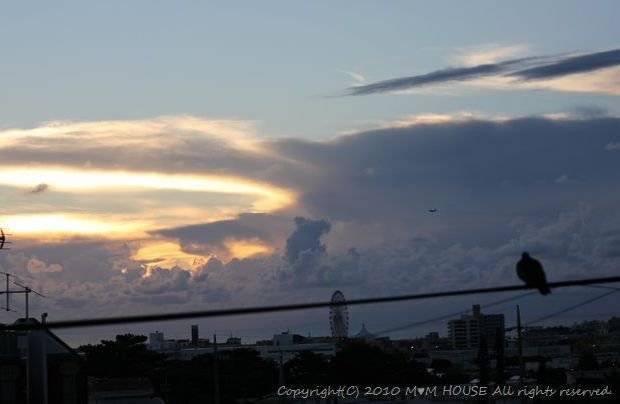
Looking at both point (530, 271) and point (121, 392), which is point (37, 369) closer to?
point (121, 392)

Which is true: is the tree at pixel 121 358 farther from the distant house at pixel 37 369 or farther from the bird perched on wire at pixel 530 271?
the bird perched on wire at pixel 530 271

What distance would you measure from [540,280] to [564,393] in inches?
2434

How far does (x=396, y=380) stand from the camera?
104688mm

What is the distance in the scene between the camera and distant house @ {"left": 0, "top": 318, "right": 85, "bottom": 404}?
4850 centimetres

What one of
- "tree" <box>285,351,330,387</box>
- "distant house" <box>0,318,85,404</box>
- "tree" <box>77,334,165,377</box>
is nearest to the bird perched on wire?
"distant house" <box>0,318,85,404</box>

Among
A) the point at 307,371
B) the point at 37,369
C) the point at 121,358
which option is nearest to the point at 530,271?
the point at 37,369

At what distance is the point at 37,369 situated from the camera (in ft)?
161

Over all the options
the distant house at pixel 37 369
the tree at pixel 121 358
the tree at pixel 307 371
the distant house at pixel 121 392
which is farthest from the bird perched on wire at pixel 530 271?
the tree at pixel 307 371

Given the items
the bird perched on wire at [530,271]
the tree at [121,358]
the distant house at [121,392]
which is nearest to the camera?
the bird perched on wire at [530,271]

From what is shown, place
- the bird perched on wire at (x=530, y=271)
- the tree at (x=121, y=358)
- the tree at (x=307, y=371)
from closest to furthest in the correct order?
the bird perched on wire at (x=530, y=271)
the tree at (x=121, y=358)
the tree at (x=307, y=371)

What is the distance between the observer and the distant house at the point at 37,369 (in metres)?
48.5

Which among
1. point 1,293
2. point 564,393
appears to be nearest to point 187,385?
point 564,393

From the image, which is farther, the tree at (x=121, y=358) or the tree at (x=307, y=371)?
the tree at (x=307, y=371)

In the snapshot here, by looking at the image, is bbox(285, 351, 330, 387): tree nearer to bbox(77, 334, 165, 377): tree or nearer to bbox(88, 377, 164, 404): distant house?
bbox(77, 334, 165, 377): tree
